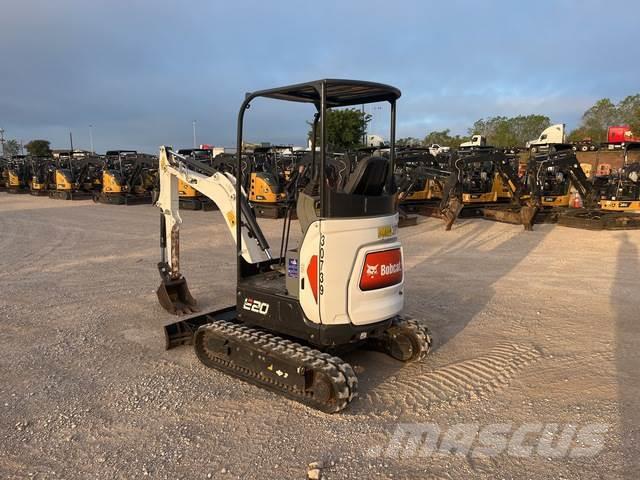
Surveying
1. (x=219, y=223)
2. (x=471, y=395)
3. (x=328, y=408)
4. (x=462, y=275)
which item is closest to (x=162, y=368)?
(x=328, y=408)

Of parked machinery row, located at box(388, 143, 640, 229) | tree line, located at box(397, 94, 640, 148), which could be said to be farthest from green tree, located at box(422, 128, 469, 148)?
parked machinery row, located at box(388, 143, 640, 229)

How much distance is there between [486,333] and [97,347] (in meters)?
4.18

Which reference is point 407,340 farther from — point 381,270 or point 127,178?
point 127,178

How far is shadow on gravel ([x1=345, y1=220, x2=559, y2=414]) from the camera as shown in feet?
15.5

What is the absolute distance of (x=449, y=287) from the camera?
7.58 meters

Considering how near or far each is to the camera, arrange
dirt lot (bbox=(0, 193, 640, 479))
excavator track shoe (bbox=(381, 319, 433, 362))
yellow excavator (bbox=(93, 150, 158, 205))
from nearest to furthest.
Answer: dirt lot (bbox=(0, 193, 640, 479)) → excavator track shoe (bbox=(381, 319, 433, 362)) → yellow excavator (bbox=(93, 150, 158, 205))

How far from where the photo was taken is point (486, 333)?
567 centimetres

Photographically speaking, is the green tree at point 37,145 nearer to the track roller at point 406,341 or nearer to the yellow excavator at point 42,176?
the yellow excavator at point 42,176

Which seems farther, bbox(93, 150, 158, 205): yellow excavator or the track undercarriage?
bbox(93, 150, 158, 205): yellow excavator

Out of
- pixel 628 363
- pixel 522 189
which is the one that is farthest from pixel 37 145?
pixel 628 363

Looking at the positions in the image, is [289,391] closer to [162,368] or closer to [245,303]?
[245,303]

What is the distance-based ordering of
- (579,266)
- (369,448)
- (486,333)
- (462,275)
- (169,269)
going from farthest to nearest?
1. (579,266)
2. (462,275)
3. (169,269)
4. (486,333)
5. (369,448)

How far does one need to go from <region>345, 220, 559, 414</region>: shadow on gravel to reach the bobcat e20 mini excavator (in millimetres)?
255

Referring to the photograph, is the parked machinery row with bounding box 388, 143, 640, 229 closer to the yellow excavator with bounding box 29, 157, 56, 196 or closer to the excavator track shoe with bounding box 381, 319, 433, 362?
the excavator track shoe with bounding box 381, 319, 433, 362
